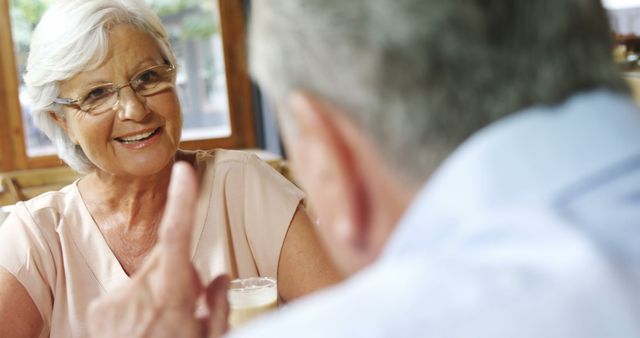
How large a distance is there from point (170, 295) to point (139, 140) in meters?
1.02

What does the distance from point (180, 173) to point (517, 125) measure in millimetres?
370

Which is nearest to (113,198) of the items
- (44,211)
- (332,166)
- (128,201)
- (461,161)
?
(128,201)

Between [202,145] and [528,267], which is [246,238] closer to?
[528,267]

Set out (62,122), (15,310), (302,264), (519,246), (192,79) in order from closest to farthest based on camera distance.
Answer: (519,246) < (15,310) < (302,264) < (62,122) < (192,79)

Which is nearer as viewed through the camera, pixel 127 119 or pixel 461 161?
pixel 461 161

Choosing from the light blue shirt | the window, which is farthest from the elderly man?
the window

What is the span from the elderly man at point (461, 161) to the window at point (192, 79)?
162 inches

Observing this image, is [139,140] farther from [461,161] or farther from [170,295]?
[461,161]

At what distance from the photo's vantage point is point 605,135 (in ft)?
1.75

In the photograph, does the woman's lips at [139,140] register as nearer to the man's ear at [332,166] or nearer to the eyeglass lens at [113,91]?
the eyeglass lens at [113,91]

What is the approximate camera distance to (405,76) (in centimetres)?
56

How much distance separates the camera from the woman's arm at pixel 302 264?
68.7 inches

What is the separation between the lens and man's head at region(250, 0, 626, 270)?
56 centimetres

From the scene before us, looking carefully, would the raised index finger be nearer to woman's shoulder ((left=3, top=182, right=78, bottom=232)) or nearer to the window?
woman's shoulder ((left=3, top=182, right=78, bottom=232))
